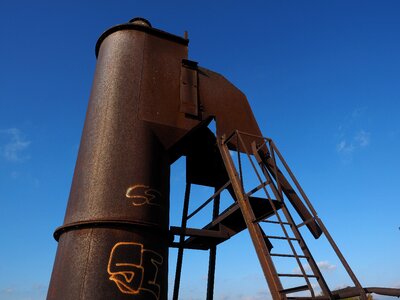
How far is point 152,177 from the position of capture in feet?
20.2

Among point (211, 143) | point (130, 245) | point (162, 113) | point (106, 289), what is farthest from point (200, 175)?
point (106, 289)

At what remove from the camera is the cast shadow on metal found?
5.14 meters

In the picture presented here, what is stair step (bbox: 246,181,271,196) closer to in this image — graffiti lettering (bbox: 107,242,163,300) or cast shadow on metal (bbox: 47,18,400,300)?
cast shadow on metal (bbox: 47,18,400,300)

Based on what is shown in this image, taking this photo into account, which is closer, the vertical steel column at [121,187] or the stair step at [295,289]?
the stair step at [295,289]

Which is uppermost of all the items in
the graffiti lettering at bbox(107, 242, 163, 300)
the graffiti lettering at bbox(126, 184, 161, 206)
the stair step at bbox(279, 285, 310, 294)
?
the graffiti lettering at bbox(126, 184, 161, 206)

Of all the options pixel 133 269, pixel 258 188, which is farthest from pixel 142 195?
pixel 258 188

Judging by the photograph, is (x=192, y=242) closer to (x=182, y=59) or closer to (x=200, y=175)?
(x=200, y=175)

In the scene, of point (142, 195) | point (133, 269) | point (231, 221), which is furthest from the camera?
point (231, 221)

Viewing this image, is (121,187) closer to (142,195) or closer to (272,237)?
(142,195)

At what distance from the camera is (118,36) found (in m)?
7.65

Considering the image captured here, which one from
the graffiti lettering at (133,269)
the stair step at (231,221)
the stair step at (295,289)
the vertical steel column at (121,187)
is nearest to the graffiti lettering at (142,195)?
the vertical steel column at (121,187)

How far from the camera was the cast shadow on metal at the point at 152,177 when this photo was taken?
5137mm

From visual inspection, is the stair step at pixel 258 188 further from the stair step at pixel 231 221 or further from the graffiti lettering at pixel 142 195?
the graffiti lettering at pixel 142 195

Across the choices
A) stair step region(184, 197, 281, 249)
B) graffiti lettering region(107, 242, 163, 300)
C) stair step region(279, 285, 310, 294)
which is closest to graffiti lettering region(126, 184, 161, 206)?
graffiti lettering region(107, 242, 163, 300)
